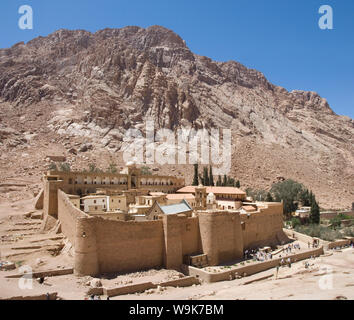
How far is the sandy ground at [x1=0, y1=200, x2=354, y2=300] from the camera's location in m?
14.4

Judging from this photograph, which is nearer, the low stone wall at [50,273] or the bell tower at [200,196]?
the low stone wall at [50,273]

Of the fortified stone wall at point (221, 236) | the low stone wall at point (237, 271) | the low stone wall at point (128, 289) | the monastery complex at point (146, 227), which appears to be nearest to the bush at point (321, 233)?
the monastery complex at point (146, 227)

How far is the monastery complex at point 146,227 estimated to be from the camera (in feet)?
60.6

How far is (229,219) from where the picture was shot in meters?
23.9

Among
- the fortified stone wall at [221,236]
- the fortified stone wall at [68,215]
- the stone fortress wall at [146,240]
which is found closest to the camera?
the stone fortress wall at [146,240]

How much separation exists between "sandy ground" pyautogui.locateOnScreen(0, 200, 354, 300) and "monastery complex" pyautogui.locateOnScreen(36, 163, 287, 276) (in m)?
1.00

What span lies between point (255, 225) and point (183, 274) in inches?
378

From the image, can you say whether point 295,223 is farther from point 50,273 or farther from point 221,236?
point 50,273

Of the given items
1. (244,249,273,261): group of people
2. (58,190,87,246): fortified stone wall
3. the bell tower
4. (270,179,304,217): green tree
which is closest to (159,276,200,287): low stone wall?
(58,190,87,246): fortified stone wall

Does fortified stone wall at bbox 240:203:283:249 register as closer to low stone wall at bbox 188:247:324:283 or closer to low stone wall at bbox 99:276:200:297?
low stone wall at bbox 188:247:324:283

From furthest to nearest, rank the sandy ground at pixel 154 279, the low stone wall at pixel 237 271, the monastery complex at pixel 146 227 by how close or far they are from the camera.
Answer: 1. the low stone wall at pixel 237 271
2. the monastery complex at pixel 146 227
3. the sandy ground at pixel 154 279

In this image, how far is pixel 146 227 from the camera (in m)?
20.4

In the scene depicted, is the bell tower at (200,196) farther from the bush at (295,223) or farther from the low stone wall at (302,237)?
the bush at (295,223)

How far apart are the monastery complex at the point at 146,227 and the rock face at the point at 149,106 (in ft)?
102
